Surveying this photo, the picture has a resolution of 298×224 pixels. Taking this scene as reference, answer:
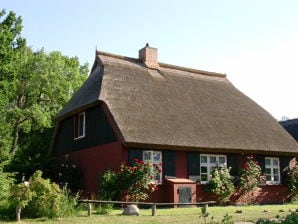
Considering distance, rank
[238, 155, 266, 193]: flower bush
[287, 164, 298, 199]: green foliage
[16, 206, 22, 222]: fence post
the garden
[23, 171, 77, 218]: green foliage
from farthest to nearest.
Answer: [287, 164, 298, 199]: green foliage → [238, 155, 266, 193]: flower bush → [23, 171, 77, 218]: green foliage → the garden → [16, 206, 22, 222]: fence post

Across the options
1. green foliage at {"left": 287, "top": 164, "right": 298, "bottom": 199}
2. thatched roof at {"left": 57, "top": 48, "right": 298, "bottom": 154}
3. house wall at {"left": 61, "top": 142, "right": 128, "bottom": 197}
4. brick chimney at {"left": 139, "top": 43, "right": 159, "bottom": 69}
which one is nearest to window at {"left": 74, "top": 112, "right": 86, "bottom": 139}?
thatched roof at {"left": 57, "top": 48, "right": 298, "bottom": 154}

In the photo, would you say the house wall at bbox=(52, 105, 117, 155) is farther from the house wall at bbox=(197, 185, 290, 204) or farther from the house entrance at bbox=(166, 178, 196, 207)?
the house wall at bbox=(197, 185, 290, 204)

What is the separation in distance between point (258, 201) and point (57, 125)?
41.6 feet

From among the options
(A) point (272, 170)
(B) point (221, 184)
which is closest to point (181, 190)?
(B) point (221, 184)

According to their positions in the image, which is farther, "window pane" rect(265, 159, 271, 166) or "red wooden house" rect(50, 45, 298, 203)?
"window pane" rect(265, 159, 271, 166)

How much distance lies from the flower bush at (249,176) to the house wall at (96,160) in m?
6.73

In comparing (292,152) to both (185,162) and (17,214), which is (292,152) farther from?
(17,214)

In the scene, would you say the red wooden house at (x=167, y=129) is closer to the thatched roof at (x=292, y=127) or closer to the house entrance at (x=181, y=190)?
the house entrance at (x=181, y=190)

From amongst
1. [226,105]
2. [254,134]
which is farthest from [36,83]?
[254,134]

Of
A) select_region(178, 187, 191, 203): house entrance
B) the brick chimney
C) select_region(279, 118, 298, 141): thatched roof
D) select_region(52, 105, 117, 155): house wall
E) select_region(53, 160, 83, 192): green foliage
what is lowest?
select_region(178, 187, 191, 203): house entrance

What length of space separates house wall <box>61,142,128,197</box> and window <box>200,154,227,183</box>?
14.3ft

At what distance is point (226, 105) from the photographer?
26109mm

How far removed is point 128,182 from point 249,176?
23.7 feet

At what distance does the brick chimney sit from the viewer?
26500 millimetres
